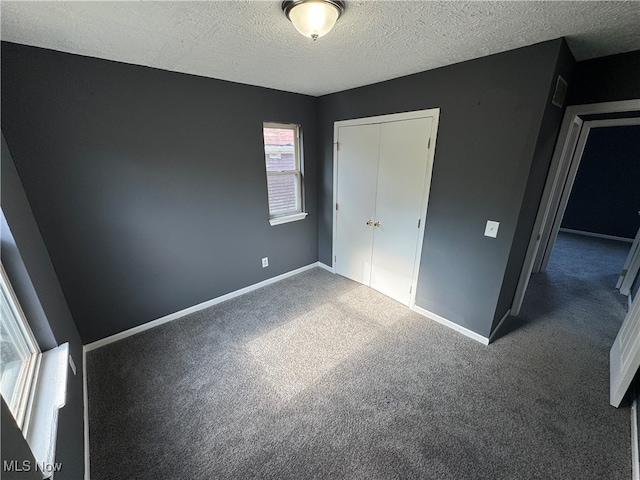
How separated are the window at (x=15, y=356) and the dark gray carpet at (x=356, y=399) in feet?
1.88

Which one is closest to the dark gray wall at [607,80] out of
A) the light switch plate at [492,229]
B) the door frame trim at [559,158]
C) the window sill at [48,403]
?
the door frame trim at [559,158]

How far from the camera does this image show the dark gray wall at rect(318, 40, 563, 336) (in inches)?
67.1

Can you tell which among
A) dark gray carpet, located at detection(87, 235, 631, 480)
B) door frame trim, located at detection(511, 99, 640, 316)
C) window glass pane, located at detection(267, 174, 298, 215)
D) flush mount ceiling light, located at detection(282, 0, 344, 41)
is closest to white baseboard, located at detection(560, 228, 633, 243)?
dark gray carpet, located at detection(87, 235, 631, 480)

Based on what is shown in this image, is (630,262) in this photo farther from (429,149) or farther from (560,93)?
(429,149)

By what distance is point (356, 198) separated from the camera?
9.73ft

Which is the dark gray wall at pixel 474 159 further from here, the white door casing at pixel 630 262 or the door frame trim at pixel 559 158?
the white door casing at pixel 630 262

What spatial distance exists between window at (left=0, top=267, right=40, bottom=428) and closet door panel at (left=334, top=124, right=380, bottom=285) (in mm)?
2680

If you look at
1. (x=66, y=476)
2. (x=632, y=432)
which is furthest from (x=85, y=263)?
(x=632, y=432)

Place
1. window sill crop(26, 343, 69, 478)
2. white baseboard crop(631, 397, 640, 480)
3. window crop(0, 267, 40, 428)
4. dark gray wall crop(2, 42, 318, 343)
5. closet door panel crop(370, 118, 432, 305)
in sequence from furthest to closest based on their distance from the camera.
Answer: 1. closet door panel crop(370, 118, 432, 305)
2. dark gray wall crop(2, 42, 318, 343)
3. white baseboard crop(631, 397, 640, 480)
4. window crop(0, 267, 40, 428)
5. window sill crop(26, 343, 69, 478)

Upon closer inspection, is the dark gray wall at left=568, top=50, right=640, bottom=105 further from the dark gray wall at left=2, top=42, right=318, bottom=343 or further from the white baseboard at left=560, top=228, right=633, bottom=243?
the white baseboard at left=560, top=228, right=633, bottom=243

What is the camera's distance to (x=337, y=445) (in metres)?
1.44

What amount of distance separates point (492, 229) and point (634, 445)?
139 centimetres

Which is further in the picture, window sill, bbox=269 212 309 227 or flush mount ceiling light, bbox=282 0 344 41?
window sill, bbox=269 212 309 227

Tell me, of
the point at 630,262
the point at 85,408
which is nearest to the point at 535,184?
the point at 630,262
